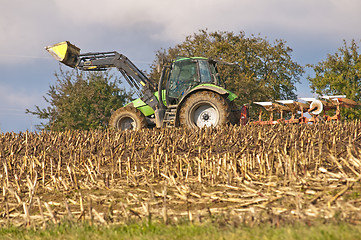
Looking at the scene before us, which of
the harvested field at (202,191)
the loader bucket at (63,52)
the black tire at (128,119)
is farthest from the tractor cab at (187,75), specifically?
the harvested field at (202,191)

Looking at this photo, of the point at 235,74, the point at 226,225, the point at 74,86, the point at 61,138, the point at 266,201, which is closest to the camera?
the point at 226,225

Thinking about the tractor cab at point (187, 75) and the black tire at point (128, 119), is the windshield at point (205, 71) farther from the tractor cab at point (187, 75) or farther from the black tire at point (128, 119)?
the black tire at point (128, 119)

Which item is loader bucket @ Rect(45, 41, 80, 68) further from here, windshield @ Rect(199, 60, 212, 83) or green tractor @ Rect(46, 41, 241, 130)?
windshield @ Rect(199, 60, 212, 83)

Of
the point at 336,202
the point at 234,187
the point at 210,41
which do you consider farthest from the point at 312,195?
the point at 210,41

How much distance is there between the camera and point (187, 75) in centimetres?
1466

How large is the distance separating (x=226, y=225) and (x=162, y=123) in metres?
10.6

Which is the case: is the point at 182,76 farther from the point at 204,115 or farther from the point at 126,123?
the point at 126,123

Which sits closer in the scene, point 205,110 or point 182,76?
point 205,110

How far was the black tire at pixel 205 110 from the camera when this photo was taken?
13.2m

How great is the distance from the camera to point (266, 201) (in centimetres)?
488

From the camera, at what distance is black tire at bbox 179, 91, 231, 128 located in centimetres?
1318

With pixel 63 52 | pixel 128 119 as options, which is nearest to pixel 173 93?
pixel 128 119

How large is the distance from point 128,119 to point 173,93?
2279mm

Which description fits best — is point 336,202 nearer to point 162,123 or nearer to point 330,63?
point 162,123
